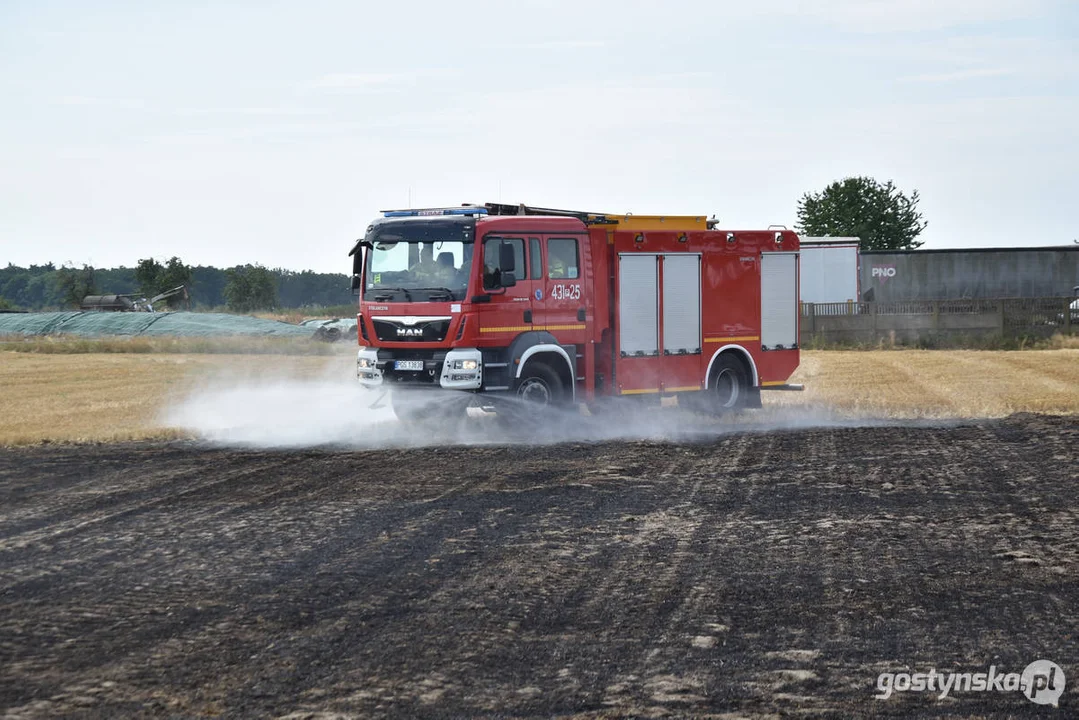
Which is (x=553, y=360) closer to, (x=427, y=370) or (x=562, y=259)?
(x=562, y=259)

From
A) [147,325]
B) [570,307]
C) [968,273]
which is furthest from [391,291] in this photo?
[968,273]

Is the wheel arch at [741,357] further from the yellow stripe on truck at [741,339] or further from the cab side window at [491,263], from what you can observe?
the cab side window at [491,263]

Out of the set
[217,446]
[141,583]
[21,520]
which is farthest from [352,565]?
[217,446]

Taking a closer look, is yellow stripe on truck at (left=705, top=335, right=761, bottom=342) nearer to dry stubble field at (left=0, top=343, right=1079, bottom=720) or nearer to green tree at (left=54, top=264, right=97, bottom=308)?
dry stubble field at (left=0, top=343, right=1079, bottom=720)

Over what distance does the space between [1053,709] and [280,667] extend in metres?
3.58

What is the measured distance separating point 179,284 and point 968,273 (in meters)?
63.1

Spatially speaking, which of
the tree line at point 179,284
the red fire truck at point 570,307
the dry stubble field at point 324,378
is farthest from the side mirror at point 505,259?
the tree line at point 179,284

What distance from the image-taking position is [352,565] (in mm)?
8500

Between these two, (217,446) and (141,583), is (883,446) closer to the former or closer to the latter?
(217,446)

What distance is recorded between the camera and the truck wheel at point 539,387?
55.9 feet

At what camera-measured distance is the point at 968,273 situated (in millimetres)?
51188

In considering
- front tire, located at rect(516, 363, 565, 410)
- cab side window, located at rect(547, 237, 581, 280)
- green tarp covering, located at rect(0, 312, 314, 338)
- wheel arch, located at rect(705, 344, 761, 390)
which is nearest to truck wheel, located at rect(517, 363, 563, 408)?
front tire, located at rect(516, 363, 565, 410)

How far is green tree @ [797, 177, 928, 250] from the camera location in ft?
323

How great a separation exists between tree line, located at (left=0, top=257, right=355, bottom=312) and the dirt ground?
58.2 meters
